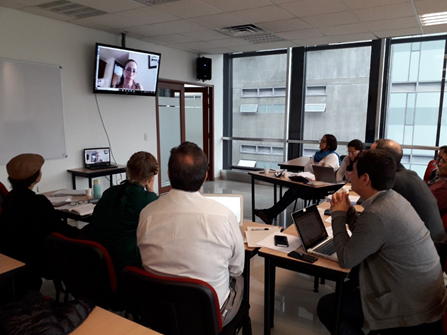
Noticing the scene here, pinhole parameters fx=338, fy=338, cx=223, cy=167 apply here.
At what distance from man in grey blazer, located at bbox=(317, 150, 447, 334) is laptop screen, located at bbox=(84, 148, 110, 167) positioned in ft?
13.8

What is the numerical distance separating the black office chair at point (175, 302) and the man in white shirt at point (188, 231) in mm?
114

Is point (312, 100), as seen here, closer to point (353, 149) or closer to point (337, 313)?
point (353, 149)

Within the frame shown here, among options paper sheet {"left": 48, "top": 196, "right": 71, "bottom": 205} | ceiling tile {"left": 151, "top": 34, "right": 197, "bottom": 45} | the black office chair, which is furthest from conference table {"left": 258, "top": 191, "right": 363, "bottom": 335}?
ceiling tile {"left": 151, "top": 34, "right": 197, "bottom": 45}

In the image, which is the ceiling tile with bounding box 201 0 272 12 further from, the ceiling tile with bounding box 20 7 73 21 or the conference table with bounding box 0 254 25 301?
the conference table with bounding box 0 254 25 301

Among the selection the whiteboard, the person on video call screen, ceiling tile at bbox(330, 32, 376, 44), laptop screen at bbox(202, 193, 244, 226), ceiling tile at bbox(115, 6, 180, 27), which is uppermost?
ceiling tile at bbox(330, 32, 376, 44)

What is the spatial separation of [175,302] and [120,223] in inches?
29.7

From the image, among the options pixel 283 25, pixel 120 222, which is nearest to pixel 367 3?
pixel 283 25

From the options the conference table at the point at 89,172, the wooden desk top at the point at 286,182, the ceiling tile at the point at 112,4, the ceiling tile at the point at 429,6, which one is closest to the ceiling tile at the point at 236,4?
the ceiling tile at the point at 112,4

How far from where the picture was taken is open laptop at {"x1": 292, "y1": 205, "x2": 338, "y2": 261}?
6.41 feet

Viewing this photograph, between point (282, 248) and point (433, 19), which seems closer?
point (282, 248)

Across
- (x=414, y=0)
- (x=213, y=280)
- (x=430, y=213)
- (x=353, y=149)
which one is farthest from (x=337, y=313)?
(x=414, y=0)

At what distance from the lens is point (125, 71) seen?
519 cm

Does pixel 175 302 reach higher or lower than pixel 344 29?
lower

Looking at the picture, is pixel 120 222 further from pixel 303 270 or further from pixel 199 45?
pixel 199 45
